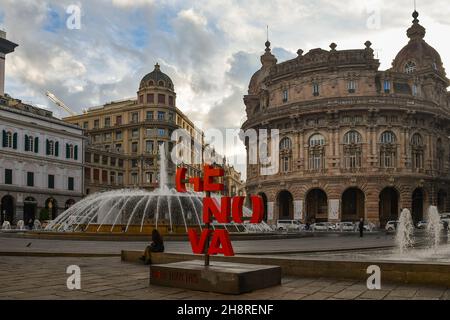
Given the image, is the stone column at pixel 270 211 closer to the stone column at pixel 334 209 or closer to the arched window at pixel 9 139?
the stone column at pixel 334 209

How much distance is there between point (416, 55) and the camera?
6338 centimetres

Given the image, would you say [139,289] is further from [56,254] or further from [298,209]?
[298,209]

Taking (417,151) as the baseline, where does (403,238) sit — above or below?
below

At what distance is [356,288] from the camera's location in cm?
965

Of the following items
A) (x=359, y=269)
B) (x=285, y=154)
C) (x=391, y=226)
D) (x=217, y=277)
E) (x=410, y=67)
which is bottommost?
(x=391, y=226)

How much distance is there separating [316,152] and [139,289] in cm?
4760

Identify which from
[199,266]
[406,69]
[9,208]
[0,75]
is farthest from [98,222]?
[406,69]

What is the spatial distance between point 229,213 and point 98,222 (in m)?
20.0

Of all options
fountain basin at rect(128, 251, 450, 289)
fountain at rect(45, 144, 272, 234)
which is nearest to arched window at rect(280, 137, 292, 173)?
fountain at rect(45, 144, 272, 234)

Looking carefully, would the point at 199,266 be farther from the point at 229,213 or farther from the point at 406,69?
the point at 406,69

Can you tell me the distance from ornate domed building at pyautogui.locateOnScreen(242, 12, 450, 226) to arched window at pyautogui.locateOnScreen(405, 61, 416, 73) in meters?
3.19

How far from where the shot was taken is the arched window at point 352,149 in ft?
176

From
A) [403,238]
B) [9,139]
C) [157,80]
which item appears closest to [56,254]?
[403,238]

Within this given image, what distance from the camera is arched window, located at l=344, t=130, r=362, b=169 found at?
176ft
